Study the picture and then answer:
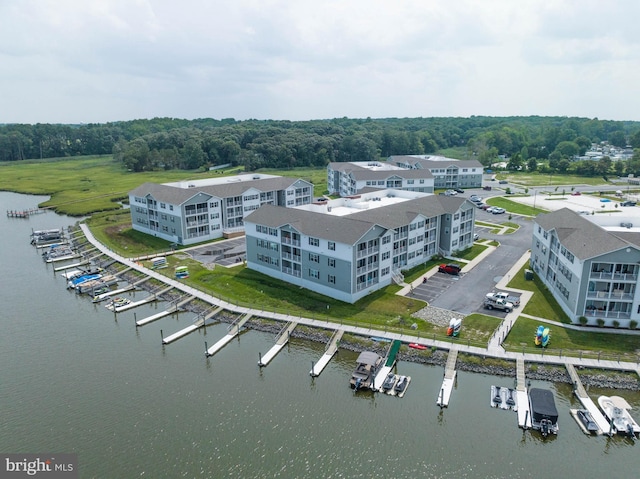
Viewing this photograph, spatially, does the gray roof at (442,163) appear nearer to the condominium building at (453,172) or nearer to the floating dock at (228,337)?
the condominium building at (453,172)

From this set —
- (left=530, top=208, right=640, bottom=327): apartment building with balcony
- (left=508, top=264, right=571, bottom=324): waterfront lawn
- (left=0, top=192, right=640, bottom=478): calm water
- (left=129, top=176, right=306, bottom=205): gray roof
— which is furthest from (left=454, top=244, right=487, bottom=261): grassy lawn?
(left=129, top=176, right=306, bottom=205): gray roof

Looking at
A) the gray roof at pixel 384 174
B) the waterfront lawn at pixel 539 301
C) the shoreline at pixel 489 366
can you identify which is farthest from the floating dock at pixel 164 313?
the gray roof at pixel 384 174

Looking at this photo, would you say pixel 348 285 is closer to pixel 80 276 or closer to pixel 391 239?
pixel 391 239

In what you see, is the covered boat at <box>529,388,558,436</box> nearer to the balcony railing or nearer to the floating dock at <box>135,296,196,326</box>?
the balcony railing

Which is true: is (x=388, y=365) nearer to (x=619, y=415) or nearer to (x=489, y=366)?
(x=489, y=366)

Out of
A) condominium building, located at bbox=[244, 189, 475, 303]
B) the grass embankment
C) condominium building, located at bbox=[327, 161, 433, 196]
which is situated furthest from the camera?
the grass embankment

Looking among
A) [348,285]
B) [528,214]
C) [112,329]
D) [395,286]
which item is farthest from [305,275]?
[528,214]
